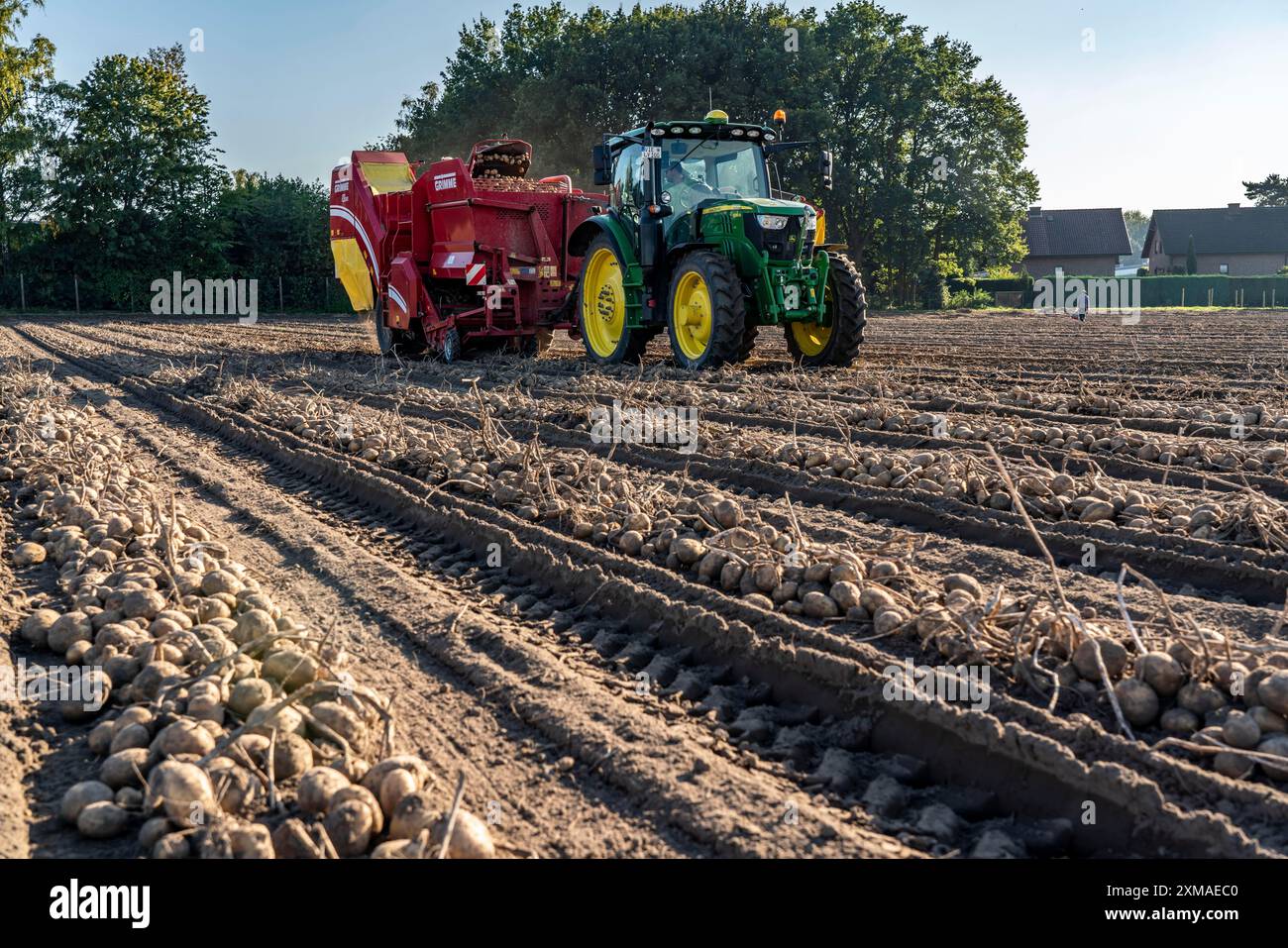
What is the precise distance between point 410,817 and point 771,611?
1761mm

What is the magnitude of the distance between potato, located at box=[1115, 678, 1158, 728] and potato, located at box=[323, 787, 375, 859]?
207cm

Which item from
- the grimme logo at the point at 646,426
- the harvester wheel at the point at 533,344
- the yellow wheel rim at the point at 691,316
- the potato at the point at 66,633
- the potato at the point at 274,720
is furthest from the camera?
the harvester wheel at the point at 533,344

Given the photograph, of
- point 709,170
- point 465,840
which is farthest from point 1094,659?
point 709,170

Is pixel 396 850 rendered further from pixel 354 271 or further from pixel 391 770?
pixel 354 271

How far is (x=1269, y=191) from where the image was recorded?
69.0 meters

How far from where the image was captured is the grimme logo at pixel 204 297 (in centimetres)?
3077

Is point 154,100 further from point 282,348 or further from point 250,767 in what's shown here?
point 250,767

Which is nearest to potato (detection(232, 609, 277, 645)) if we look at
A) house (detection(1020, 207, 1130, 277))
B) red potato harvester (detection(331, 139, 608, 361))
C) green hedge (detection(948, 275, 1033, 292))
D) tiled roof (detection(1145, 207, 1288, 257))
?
red potato harvester (detection(331, 139, 608, 361))

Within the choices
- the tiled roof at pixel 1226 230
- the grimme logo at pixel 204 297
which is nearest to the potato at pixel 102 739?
the grimme logo at pixel 204 297

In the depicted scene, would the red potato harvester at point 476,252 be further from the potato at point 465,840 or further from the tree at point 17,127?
the tree at point 17,127

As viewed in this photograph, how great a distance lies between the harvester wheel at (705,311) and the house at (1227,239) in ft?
176

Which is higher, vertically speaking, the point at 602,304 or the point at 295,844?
the point at 602,304

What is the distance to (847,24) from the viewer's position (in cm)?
3375
